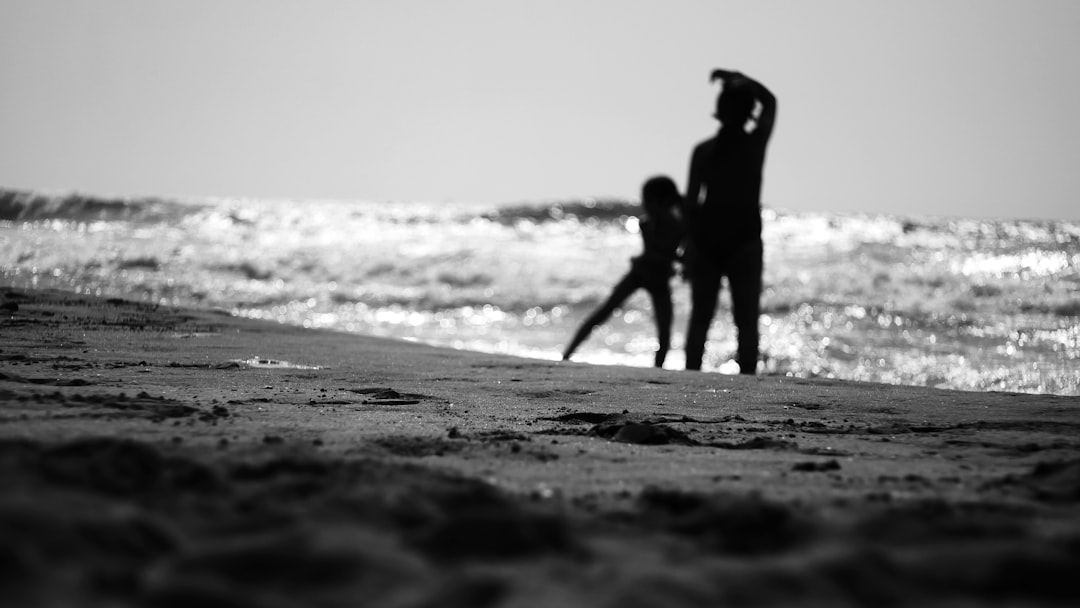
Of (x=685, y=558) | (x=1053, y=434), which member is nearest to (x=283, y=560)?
(x=685, y=558)

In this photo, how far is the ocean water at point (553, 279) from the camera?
11078 mm

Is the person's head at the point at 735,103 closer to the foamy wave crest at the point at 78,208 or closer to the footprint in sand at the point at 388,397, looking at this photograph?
the footprint in sand at the point at 388,397

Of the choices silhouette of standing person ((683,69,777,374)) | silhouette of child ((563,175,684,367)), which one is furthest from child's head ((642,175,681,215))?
silhouette of standing person ((683,69,777,374))

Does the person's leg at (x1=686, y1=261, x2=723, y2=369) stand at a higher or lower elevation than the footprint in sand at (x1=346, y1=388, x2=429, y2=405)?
higher

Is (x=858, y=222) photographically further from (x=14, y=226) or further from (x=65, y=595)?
(x=65, y=595)

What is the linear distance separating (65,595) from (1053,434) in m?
2.88

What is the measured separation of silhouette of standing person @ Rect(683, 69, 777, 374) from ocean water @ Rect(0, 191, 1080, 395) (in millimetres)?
2996

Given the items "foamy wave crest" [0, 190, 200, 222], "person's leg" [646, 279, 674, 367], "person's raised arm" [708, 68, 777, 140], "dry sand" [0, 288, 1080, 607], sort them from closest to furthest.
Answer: "dry sand" [0, 288, 1080, 607] → "person's raised arm" [708, 68, 777, 140] → "person's leg" [646, 279, 674, 367] → "foamy wave crest" [0, 190, 200, 222]

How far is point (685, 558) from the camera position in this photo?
5.44 feet

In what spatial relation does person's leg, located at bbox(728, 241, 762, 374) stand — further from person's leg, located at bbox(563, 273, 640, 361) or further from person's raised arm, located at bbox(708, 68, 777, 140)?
person's leg, located at bbox(563, 273, 640, 361)

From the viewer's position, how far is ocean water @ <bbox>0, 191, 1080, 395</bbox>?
436 inches

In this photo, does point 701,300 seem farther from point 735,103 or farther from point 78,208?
point 78,208

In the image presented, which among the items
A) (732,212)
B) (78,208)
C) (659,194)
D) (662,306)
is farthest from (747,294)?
(78,208)

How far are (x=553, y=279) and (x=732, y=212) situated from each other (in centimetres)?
1234
